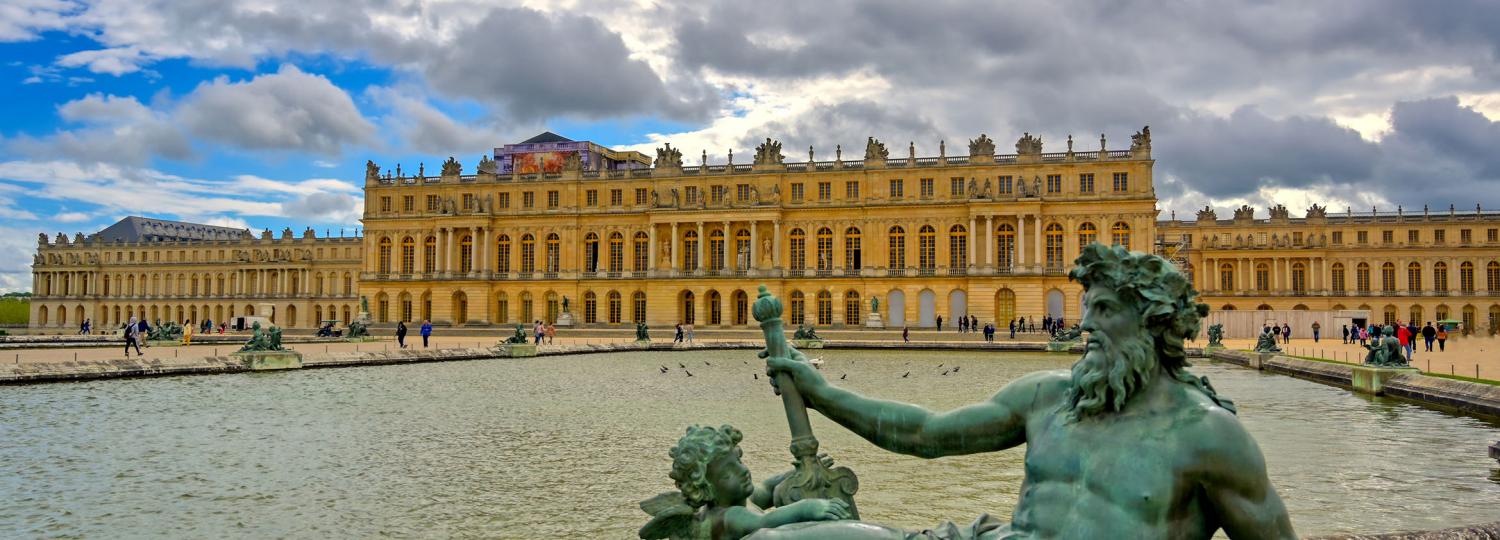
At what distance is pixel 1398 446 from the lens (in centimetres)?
1093

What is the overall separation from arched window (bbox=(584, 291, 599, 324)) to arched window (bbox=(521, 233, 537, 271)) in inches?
150

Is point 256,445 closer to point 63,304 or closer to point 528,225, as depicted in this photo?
point 528,225

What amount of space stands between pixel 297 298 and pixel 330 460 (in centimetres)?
8769

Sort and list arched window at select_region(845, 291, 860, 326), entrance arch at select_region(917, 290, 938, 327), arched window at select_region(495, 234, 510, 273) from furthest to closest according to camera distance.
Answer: arched window at select_region(495, 234, 510, 273)
arched window at select_region(845, 291, 860, 326)
entrance arch at select_region(917, 290, 938, 327)

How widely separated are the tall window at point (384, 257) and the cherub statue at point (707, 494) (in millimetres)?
69121

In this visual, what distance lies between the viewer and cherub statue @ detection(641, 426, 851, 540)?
9.73ft

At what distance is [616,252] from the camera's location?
65375 mm

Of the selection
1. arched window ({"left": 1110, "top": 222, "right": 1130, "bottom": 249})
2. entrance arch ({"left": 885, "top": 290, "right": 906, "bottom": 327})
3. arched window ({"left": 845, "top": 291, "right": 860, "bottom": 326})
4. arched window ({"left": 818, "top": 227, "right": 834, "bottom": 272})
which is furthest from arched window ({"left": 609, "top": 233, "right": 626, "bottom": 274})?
arched window ({"left": 1110, "top": 222, "right": 1130, "bottom": 249})

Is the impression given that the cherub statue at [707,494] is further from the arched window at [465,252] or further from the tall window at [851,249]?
the arched window at [465,252]

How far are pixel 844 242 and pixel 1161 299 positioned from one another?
2328 inches

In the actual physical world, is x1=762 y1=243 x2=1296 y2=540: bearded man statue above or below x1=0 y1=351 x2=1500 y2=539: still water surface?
above

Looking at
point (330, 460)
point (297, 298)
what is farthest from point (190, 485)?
point (297, 298)

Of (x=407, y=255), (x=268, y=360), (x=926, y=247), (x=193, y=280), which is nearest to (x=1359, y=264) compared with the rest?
(x=926, y=247)

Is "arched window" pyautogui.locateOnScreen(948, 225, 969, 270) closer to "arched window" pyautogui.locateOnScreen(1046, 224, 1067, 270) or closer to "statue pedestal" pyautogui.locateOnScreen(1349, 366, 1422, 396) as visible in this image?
"arched window" pyautogui.locateOnScreen(1046, 224, 1067, 270)
